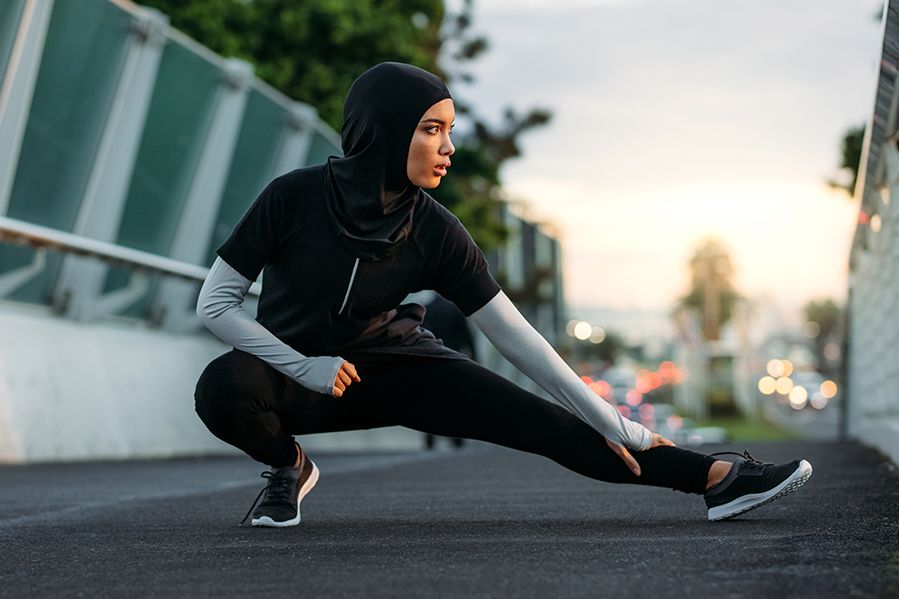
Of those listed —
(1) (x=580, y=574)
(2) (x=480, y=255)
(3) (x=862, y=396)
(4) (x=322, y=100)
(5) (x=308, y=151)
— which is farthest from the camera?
(4) (x=322, y=100)

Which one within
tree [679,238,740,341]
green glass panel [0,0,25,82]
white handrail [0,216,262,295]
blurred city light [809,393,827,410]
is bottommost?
white handrail [0,216,262,295]

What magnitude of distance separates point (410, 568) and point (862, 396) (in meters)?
15.6

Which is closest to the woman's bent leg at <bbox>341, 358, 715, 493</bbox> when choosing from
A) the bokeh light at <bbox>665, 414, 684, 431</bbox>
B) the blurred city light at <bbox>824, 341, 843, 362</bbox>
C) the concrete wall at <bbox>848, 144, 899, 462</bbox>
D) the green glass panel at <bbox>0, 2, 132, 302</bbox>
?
the concrete wall at <bbox>848, 144, 899, 462</bbox>

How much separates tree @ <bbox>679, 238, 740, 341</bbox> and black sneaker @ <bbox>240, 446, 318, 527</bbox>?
181m

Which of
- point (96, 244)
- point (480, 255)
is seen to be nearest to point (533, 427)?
point (480, 255)

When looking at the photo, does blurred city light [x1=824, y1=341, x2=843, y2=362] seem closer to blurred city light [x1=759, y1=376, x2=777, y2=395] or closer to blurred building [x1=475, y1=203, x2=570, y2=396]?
blurred city light [x1=759, y1=376, x2=777, y2=395]

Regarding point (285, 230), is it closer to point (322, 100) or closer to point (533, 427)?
point (533, 427)

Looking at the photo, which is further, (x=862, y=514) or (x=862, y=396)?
(x=862, y=396)

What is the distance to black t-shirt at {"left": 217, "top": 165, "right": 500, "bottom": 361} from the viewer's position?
5676 millimetres

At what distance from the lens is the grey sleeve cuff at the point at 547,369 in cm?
588

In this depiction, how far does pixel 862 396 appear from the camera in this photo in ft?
63.9

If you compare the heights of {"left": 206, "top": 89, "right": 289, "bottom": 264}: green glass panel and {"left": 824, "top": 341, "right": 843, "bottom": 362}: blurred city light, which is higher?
{"left": 824, "top": 341, "right": 843, "bottom": 362}: blurred city light

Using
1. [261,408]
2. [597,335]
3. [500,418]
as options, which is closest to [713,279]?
[597,335]

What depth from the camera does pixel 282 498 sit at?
6109mm
